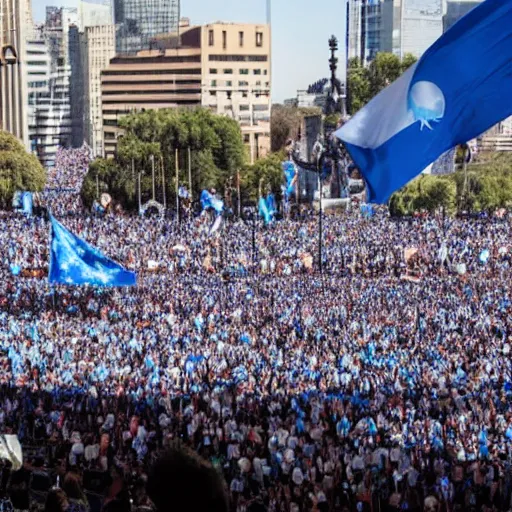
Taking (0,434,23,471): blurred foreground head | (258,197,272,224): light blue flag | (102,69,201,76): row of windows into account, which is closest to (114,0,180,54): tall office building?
(102,69,201,76): row of windows

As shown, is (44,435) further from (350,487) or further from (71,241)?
(71,241)

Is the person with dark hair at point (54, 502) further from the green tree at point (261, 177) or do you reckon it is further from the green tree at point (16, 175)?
the green tree at point (16, 175)

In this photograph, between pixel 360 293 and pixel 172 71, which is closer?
pixel 360 293

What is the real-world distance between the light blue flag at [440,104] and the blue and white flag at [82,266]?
71.5ft

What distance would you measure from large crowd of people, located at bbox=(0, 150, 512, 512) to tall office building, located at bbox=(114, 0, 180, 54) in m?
111

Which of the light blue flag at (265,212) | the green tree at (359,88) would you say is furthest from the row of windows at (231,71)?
the light blue flag at (265,212)

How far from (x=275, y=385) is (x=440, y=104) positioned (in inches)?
435

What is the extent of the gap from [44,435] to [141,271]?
20.9 m

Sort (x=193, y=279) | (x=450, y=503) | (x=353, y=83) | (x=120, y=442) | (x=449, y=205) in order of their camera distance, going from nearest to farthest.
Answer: (x=450, y=503)
(x=120, y=442)
(x=193, y=279)
(x=449, y=205)
(x=353, y=83)

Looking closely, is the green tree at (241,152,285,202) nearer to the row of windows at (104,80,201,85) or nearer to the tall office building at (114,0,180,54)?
the row of windows at (104,80,201,85)

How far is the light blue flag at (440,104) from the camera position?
8.70 m

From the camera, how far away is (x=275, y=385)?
19.5 metres

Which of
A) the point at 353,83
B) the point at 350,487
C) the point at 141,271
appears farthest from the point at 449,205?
the point at 350,487

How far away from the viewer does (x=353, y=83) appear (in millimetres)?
83500
